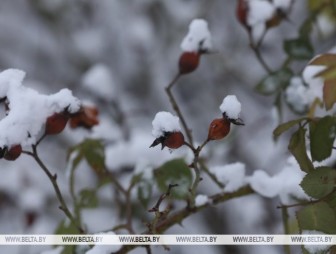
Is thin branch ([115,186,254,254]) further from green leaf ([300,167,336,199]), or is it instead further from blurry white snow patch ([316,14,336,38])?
Answer: blurry white snow patch ([316,14,336,38])

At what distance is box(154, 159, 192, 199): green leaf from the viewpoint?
33.0 inches

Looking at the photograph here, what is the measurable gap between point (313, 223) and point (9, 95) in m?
0.36

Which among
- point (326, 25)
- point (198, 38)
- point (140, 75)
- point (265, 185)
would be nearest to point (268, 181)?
point (265, 185)

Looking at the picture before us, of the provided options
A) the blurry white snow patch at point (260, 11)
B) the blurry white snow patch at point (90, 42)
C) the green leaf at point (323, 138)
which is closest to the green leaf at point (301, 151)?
the green leaf at point (323, 138)

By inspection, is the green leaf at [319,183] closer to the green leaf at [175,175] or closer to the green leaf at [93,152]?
the green leaf at [175,175]

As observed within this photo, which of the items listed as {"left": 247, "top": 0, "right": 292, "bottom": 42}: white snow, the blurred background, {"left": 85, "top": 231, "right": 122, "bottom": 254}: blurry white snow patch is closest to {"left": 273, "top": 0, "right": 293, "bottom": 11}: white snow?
{"left": 247, "top": 0, "right": 292, "bottom": 42}: white snow

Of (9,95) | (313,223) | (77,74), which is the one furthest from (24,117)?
(77,74)

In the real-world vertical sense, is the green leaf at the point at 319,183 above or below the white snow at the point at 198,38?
below

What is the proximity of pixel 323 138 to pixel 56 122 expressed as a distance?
31cm

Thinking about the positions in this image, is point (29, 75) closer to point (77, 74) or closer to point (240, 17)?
point (77, 74)

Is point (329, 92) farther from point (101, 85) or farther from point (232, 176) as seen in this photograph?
point (101, 85)

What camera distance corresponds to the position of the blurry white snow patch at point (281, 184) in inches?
31.9

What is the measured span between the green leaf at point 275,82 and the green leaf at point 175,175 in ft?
0.61

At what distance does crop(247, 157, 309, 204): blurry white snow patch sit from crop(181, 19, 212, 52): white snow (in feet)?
0.66
